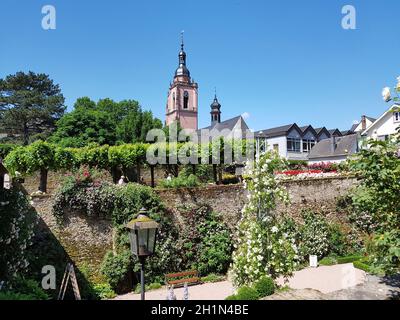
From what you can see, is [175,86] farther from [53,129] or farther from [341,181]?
[341,181]

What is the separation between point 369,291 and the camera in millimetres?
6805

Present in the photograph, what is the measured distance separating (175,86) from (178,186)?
55.6 m

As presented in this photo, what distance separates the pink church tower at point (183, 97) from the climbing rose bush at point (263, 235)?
→ 6003cm

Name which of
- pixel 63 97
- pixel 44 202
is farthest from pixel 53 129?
pixel 44 202

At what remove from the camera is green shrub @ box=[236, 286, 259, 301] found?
751cm

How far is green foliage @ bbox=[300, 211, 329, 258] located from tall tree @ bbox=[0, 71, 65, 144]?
3088cm

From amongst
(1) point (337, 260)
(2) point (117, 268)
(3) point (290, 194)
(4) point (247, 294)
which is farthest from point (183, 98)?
(4) point (247, 294)

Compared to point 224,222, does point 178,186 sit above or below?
above

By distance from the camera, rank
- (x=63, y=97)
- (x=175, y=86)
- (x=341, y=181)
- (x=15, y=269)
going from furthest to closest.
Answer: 1. (x=175, y=86)
2. (x=63, y=97)
3. (x=341, y=181)
4. (x=15, y=269)

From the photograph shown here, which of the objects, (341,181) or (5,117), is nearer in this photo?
(341,181)

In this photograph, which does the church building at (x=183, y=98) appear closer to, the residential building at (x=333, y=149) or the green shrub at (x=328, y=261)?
the residential building at (x=333, y=149)

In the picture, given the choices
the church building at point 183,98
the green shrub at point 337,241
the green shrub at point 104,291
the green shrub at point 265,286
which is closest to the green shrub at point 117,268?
the green shrub at point 104,291

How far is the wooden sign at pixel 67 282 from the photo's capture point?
11.9 meters

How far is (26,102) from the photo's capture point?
117ft
